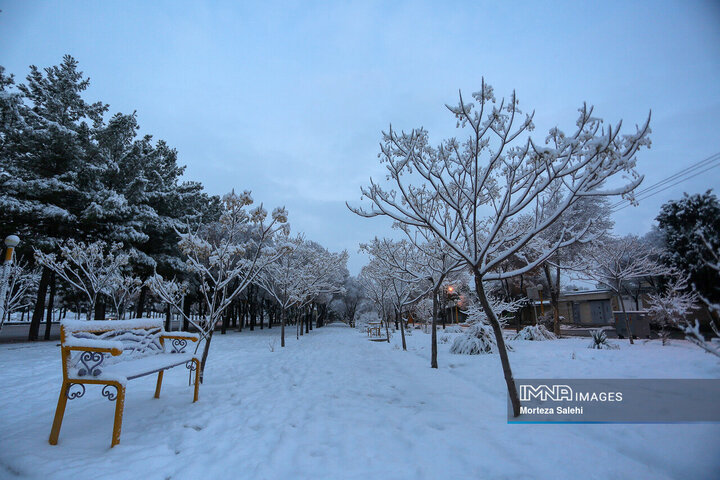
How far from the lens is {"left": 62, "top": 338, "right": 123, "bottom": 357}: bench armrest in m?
2.94

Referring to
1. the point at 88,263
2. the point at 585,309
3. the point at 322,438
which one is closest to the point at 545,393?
the point at 322,438

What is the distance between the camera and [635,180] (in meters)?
3.42

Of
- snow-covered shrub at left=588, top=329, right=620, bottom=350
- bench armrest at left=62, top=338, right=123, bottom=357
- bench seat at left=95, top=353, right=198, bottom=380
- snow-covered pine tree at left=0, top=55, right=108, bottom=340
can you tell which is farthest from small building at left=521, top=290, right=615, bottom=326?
snow-covered pine tree at left=0, top=55, right=108, bottom=340

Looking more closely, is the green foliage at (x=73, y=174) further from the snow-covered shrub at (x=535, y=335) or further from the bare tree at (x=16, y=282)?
the snow-covered shrub at (x=535, y=335)

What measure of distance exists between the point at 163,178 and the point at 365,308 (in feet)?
123

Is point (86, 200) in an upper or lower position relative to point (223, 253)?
upper

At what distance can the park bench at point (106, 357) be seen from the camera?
2941mm

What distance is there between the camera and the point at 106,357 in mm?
3602

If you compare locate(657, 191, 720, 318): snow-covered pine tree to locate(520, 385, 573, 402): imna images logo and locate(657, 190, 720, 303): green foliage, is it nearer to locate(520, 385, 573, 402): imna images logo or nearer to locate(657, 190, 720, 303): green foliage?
locate(657, 190, 720, 303): green foliage

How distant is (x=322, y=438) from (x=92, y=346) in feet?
8.57

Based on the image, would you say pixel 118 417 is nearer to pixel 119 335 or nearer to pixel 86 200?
pixel 119 335

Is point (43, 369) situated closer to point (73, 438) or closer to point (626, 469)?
point (73, 438)

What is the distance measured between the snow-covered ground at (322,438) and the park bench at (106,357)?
41cm

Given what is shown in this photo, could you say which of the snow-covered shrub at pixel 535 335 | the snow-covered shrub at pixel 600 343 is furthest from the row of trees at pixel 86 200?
the snow-covered shrub at pixel 600 343
